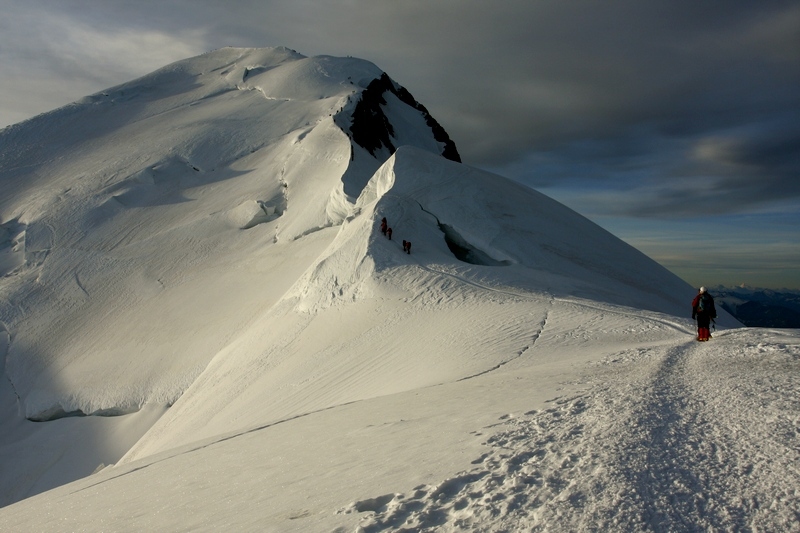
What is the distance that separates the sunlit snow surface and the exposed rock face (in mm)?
1696

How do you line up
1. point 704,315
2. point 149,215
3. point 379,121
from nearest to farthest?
1. point 704,315
2. point 149,215
3. point 379,121

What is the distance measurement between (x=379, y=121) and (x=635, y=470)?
118ft

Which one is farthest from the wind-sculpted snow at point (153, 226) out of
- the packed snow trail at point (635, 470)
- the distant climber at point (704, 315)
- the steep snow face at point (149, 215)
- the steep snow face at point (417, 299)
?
the packed snow trail at point (635, 470)

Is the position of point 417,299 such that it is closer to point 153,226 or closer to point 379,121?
A: point 153,226

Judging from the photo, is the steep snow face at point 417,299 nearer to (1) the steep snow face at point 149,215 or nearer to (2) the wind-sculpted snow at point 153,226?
(2) the wind-sculpted snow at point 153,226

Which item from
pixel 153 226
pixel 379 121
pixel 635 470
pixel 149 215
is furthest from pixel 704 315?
pixel 379 121

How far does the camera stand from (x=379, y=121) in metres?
37.7

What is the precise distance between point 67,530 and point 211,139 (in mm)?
32854

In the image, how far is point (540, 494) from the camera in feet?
12.4

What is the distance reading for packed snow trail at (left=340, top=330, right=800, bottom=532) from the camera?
347cm

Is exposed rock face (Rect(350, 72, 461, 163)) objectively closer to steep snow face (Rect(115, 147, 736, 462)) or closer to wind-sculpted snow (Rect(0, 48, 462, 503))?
wind-sculpted snow (Rect(0, 48, 462, 503))

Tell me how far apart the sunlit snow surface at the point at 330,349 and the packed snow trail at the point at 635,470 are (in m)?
0.02

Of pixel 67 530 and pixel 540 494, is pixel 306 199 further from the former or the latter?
pixel 540 494

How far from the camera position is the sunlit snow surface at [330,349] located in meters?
4.15
